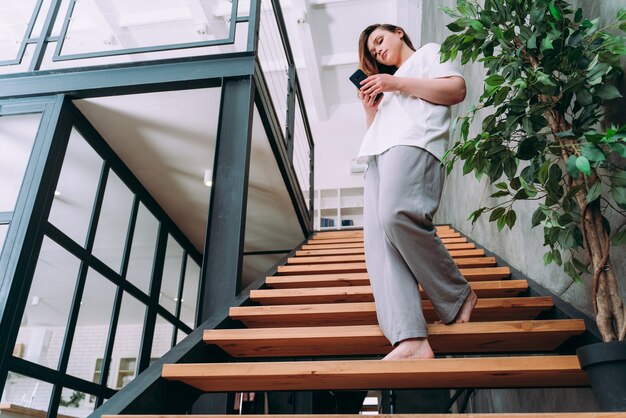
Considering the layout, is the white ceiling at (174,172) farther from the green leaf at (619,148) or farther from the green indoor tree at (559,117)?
the green leaf at (619,148)

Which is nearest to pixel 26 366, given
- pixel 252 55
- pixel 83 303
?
pixel 83 303

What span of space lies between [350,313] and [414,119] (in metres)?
0.70

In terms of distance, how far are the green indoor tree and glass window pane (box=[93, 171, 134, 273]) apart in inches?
112

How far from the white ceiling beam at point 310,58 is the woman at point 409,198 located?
248 inches

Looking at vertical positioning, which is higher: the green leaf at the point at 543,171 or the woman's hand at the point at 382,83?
the woman's hand at the point at 382,83

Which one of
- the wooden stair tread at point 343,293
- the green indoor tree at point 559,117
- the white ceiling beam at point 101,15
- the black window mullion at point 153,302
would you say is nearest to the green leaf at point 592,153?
the green indoor tree at point 559,117

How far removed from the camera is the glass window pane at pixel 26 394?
2.40 metres

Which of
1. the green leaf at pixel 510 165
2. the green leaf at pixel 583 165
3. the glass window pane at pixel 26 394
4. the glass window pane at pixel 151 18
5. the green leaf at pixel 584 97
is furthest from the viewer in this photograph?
the glass window pane at pixel 151 18

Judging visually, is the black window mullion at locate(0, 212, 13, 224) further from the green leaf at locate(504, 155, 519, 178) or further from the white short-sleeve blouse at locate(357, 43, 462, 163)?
the green leaf at locate(504, 155, 519, 178)

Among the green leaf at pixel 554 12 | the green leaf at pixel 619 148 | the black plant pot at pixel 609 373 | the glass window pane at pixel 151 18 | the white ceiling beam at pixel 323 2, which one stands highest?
the white ceiling beam at pixel 323 2

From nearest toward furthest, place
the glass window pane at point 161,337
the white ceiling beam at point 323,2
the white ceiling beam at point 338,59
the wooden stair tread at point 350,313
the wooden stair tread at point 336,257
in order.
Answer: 1. the wooden stair tread at point 350,313
2. the wooden stair tread at point 336,257
3. the glass window pane at point 161,337
4. the white ceiling beam at point 323,2
5. the white ceiling beam at point 338,59

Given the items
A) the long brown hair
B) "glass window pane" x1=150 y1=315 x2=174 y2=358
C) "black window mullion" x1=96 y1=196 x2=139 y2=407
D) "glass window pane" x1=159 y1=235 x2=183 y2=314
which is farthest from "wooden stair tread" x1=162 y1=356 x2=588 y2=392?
"glass window pane" x1=159 y1=235 x2=183 y2=314

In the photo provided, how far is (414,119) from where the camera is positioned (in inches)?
58.3

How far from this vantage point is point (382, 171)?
57.4 inches
